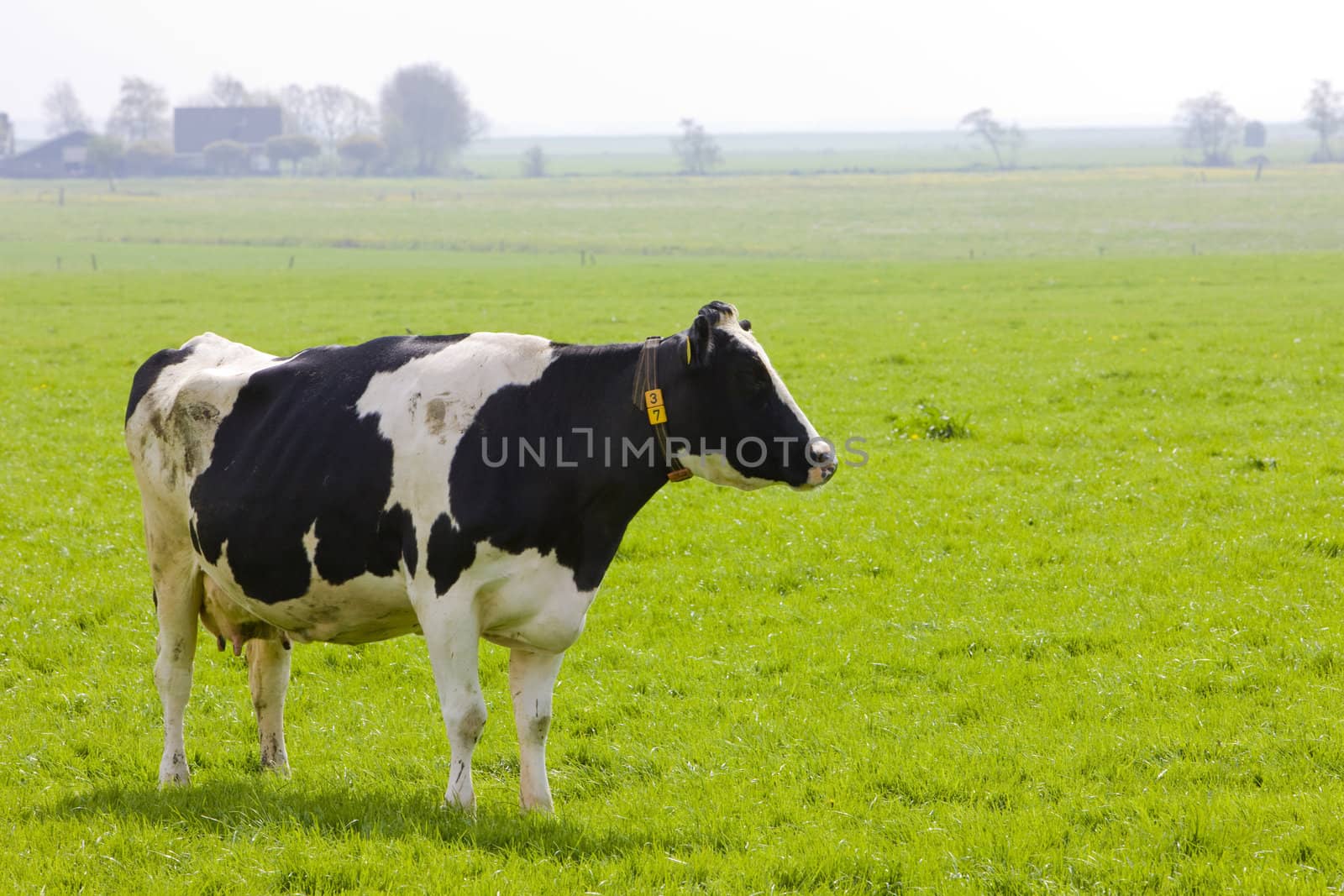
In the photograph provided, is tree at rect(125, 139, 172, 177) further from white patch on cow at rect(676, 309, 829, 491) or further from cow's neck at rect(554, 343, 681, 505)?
white patch on cow at rect(676, 309, 829, 491)

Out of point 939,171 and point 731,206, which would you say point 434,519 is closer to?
point 731,206

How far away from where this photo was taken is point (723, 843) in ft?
19.3

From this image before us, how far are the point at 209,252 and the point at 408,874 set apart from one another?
72.8 metres

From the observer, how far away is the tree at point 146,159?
181625 millimetres

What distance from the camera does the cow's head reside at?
5598 mm

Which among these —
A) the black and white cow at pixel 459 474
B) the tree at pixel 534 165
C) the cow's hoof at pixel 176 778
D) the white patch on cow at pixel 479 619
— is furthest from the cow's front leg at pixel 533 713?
the tree at pixel 534 165

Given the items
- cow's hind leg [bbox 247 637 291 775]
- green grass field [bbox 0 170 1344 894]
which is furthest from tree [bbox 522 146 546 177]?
cow's hind leg [bbox 247 637 291 775]

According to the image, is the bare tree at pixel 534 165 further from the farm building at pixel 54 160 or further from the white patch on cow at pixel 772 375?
the white patch on cow at pixel 772 375

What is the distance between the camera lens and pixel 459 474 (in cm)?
572

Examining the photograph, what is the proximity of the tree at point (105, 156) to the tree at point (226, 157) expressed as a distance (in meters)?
13.8

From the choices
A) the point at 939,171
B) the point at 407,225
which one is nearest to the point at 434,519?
the point at 407,225

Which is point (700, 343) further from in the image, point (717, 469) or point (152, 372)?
point (152, 372)

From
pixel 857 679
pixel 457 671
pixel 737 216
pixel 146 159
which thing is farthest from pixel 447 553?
pixel 146 159

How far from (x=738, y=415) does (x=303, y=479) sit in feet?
7.06
